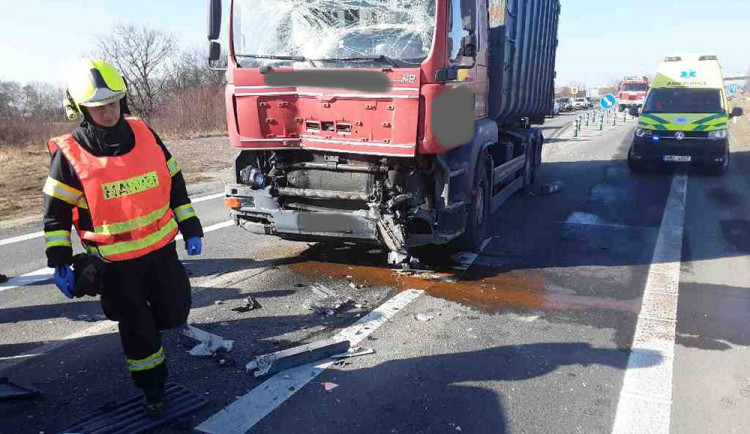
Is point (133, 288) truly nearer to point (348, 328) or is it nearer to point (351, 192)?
point (348, 328)

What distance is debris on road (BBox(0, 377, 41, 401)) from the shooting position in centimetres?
329

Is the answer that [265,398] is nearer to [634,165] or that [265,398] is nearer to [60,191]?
[60,191]

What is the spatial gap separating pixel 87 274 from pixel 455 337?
260 cm

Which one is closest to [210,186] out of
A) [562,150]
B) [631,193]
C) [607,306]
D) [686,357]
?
[631,193]

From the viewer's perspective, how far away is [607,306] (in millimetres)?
4992

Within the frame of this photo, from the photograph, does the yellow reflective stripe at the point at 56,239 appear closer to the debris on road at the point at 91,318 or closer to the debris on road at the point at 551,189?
the debris on road at the point at 91,318

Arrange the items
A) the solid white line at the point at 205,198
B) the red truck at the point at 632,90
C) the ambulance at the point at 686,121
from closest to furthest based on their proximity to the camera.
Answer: the solid white line at the point at 205,198 → the ambulance at the point at 686,121 → the red truck at the point at 632,90

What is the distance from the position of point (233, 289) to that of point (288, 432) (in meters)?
2.53

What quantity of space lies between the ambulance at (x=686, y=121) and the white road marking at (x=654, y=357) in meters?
6.65

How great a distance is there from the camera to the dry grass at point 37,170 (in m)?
10.2

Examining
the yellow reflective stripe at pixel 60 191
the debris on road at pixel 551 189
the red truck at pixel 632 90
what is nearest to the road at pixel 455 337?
the yellow reflective stripe at pixel 60 191

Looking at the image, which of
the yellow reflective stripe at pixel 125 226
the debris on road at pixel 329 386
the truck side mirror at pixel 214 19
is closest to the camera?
the yellow reflective stripe at pixel 125 226

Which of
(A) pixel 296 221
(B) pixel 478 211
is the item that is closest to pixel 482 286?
(B) pixel 478 211

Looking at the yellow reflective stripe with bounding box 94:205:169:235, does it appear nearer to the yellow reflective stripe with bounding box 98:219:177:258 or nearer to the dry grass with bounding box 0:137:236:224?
the yellow reflective stripe with bounding box 98:219:177:258
